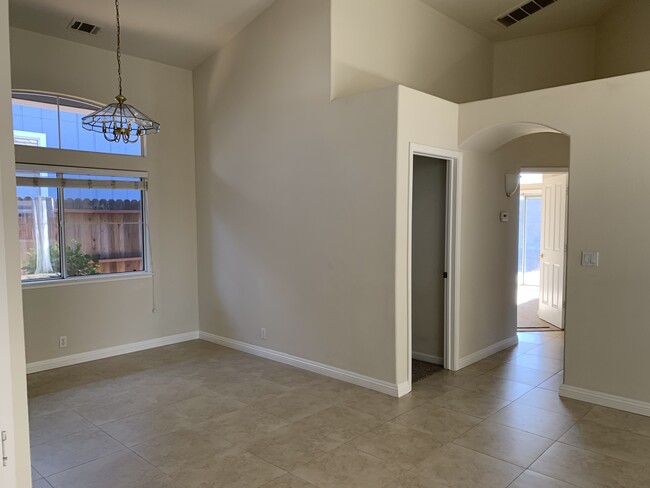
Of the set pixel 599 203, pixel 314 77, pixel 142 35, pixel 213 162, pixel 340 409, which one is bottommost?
pixel 340 409

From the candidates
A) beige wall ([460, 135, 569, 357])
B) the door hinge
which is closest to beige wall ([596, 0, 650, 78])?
beige wall ([460, 135, 569, 357])

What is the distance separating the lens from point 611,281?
3746 millimetres

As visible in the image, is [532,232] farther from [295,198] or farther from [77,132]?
[77,132]

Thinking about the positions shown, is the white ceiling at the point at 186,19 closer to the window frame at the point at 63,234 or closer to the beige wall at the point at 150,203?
the beige wall at the point at 150,203

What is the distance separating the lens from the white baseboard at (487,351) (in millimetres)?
4873

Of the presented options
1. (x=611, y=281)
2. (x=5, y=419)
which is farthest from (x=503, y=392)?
(x=5, y=419)

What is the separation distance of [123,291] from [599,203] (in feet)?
15.8

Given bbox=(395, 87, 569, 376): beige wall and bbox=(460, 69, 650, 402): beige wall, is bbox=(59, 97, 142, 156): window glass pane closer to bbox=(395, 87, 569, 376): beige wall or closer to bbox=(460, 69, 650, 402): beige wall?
bbox=(395, 87, 569, 376): beige wall

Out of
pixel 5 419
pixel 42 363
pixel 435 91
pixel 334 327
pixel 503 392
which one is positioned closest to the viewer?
pixel 5 419

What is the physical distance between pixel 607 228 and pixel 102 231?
16.2 feet

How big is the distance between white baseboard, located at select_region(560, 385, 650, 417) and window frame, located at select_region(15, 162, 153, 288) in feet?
14.7

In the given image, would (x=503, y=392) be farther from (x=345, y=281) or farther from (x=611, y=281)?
(x=345, y=281)

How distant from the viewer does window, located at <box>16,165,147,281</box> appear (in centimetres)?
486

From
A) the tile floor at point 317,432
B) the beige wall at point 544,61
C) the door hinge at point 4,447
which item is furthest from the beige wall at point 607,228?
the door hinge at point 4,447
